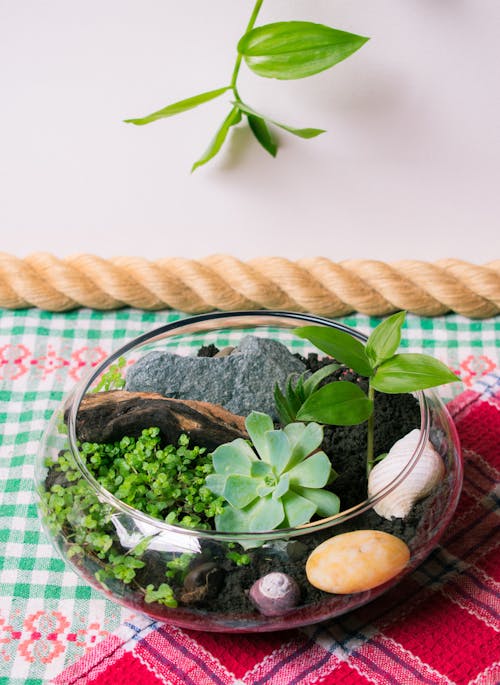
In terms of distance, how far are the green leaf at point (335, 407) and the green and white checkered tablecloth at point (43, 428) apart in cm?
Result: 20

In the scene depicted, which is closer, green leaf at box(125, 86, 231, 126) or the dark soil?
the dark soil

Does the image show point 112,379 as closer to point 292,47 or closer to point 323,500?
point 323,500

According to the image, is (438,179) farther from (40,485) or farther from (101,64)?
(40,485)

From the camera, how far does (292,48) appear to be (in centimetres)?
95

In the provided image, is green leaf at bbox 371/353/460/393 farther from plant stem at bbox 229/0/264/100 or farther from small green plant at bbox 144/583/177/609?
plant stem at bbox 229/0/264/100

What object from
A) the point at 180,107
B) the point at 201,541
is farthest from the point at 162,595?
the point at 180,107

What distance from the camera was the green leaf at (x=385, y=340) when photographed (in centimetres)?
69

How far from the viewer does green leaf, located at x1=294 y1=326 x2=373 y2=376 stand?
0.69 m

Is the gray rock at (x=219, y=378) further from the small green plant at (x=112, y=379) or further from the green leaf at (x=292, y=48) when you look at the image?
the green leaf at (x=292, y=48)

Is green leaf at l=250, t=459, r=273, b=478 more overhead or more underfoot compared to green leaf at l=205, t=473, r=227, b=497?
more overhead

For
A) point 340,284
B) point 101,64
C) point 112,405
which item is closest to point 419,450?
point 112,405

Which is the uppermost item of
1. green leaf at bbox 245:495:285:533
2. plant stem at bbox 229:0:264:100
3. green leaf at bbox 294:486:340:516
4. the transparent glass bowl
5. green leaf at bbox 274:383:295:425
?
plant stem at bbox 229:0:264:100

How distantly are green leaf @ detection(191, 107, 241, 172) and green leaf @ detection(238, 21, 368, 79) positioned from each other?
9 cm

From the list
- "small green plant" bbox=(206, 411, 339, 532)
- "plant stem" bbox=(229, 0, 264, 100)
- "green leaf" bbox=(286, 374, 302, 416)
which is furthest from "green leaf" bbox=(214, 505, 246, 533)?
"plant stem" bbox=(229, 0, 264, 100)
